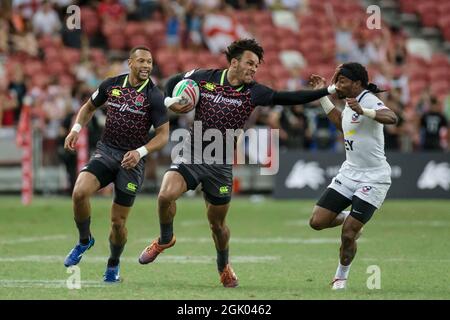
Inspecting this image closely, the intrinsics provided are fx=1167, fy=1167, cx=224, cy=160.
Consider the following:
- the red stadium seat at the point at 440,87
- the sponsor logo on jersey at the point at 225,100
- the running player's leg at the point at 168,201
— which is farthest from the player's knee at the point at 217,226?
the red stadium seat at the point at 440,87

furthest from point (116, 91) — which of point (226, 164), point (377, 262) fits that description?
point (377, 262)

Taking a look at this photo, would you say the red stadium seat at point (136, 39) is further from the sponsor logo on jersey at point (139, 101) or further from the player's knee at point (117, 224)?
the player's knee at point (117, 224)

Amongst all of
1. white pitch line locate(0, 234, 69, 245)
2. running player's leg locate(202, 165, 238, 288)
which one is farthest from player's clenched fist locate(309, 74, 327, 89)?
white pitch line locate(0, 234, 69, 245)

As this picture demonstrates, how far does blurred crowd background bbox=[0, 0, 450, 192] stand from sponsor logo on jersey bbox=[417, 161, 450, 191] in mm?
788

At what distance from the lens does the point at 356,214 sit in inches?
475

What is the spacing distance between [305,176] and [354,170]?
1364 centimetres

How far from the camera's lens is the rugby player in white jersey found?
12070mm

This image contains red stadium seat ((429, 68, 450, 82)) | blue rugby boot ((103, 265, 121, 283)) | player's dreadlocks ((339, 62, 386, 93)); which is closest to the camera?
player's dreadlocks ((339, 62, 386, 93))

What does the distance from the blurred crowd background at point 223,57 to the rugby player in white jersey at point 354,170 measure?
1331 cm

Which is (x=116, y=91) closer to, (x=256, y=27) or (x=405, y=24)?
(x=256, y=27)

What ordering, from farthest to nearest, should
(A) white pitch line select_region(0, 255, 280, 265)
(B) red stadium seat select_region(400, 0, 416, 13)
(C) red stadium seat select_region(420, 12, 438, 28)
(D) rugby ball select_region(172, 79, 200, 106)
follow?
(B) red stadium seat select_region(400, 0, 416, 13)
(C) red stadium seat select_region(420, 12, 438, 28)
(A) white pitch line select_region(0, 255, 280, 265)
(D) rugby ball select_region(172, 79, 200, 106)

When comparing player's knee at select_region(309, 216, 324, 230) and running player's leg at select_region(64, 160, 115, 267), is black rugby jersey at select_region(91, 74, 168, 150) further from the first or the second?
player's knee at select_region(309, 216, 324, 230)

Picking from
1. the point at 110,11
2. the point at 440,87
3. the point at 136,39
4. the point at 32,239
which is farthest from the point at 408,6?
the point at 32,239

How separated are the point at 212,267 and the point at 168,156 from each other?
12.2 meters
